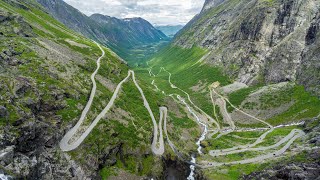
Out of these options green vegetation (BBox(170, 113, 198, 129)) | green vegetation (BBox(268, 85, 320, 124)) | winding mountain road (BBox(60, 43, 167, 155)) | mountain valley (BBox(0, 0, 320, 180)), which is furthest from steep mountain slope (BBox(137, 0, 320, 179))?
winding mountain road (BBox(60, 43, 167, 155))

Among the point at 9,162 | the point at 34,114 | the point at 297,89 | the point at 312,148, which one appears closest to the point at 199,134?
the point at 312,148

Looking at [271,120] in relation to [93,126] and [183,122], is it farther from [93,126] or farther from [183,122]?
[93,126]

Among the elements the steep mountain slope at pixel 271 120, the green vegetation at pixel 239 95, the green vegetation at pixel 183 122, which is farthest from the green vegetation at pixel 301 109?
the green vegetation at pixel 183 122

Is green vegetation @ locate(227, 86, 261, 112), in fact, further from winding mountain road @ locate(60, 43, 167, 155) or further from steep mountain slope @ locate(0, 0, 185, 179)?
steep mountain slope @ locate(0, 0, 185, 179)

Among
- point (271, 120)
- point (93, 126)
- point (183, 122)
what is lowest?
point (93, 126)

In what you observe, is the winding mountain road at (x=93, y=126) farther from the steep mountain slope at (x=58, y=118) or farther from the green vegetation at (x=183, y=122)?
the green vegetation at (x=183, y=122)

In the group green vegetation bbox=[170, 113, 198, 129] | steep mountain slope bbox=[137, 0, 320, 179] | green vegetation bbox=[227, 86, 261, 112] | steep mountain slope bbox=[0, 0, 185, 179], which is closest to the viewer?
steep mountain slope bbox=[0, 0, 185, 179]

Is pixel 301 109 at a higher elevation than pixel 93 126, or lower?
higher

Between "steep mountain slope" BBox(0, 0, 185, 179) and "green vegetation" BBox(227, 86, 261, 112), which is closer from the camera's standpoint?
"steep mountain slope" BBox(0, 0, 185, 179)

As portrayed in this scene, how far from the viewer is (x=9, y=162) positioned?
7488 centimetres

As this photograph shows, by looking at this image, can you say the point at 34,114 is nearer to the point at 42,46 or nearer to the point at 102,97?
the point at 102,97

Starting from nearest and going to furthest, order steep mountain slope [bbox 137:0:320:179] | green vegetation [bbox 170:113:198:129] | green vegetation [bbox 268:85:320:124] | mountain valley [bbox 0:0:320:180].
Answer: mountain valley [bbox 0:0:320:180] → steep mountain slope [bbox 137:0:320:179] → green vegetation [bbox 170:113:198:129] → green vegetation [bbox 268:85:320:124]

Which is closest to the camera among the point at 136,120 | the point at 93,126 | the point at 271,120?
the point at 93,126

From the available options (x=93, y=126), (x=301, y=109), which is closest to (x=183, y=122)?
(x=93, y=126)
